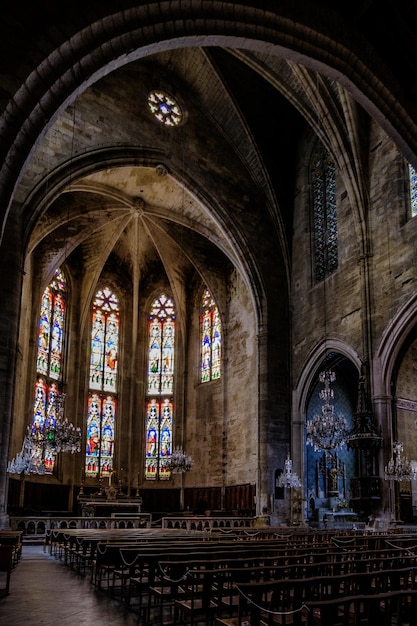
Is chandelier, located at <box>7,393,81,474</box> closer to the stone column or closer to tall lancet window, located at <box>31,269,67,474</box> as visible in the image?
the stone column

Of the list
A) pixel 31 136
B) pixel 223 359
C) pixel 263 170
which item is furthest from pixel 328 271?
pixel 31 136

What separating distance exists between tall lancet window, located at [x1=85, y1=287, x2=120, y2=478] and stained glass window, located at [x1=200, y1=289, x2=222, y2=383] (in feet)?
15.2

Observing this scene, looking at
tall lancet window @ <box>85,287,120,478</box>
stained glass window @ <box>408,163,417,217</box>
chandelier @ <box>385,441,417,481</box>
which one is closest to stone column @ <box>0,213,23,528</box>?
chandelier @ <box>385,441,417,481</box>

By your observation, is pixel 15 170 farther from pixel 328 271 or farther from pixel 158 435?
pixel 158 435

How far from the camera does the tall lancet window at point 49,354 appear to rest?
27.2 metres

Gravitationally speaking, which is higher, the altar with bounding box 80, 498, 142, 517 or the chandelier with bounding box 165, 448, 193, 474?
the chandelier with bounding box 165, 448, 193, 474

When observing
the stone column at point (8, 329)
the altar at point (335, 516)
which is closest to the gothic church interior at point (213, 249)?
the stone column at point (8, 329)

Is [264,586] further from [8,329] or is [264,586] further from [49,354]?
[49,354]

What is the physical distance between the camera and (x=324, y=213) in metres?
23.0

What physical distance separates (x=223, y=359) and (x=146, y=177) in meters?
8.92

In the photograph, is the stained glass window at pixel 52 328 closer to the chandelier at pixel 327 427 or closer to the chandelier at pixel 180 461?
the chandelier at pixel 180 461

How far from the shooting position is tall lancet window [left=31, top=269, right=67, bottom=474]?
27.2m

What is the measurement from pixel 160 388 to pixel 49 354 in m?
6.17

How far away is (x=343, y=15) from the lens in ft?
46.0
